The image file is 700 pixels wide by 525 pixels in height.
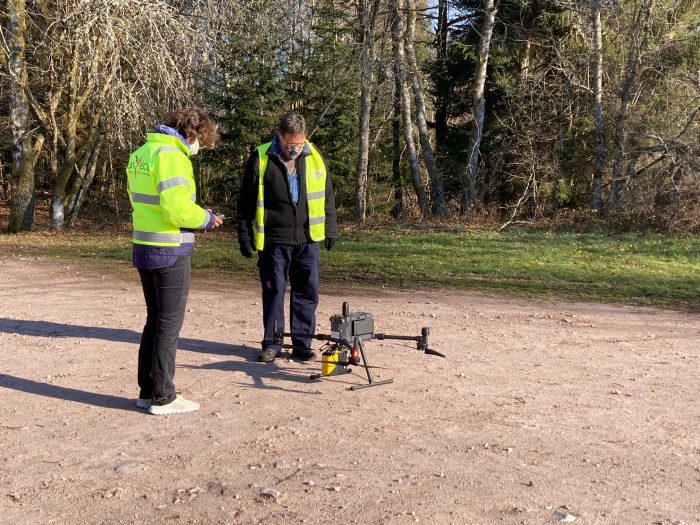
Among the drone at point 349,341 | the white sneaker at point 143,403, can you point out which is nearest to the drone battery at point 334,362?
the drone at point 349,341

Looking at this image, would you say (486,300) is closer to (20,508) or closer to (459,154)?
(20,508)

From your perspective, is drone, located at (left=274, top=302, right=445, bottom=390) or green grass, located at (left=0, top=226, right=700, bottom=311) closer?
drone, located at (left=274, top=302, right=445, bottom=390)

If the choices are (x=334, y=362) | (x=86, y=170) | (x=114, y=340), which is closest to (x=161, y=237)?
(x=334, y=362)

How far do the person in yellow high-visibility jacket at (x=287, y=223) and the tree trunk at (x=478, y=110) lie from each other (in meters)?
17.3

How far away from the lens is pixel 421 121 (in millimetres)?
23875

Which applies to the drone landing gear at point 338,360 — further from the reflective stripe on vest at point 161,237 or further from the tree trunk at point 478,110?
the tree trunk at point 478,110

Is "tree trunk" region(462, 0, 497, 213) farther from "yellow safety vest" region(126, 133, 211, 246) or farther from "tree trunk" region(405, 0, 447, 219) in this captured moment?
"yellow safety vest" region(126, 133, 211, 246)

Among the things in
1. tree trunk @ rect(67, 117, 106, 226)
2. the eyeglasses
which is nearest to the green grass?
tree trunk @ rect(67, 117, 106, 226)

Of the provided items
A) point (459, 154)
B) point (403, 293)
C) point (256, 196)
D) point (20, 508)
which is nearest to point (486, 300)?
point (403, 293)

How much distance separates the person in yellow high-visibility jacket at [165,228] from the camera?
5078 mm

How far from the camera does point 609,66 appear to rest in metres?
23.5

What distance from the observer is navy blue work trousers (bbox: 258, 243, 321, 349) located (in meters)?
6.78

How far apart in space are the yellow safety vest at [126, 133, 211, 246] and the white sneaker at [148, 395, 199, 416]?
3.76ft

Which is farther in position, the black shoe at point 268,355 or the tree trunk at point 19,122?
the tree trunk at point 19,122
